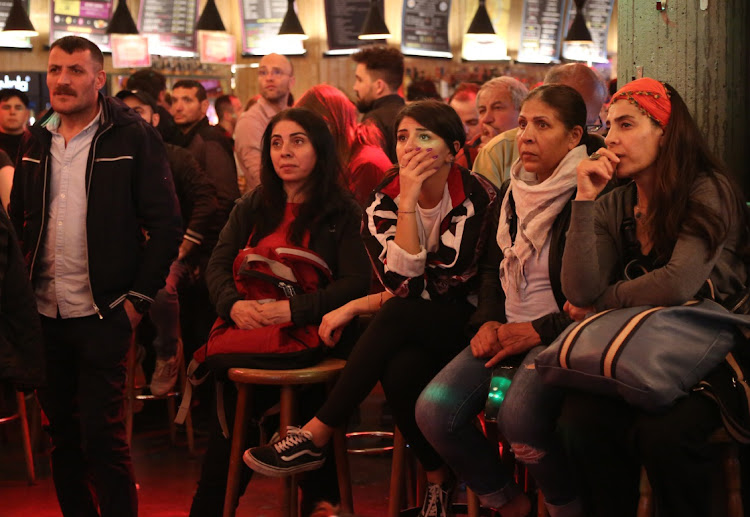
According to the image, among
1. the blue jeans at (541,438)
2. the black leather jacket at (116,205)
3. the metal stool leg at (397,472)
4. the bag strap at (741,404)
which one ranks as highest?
the black leather jacket at (116,205)

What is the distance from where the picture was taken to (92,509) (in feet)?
11.7

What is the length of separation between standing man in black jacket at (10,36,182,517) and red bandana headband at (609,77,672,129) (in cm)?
170

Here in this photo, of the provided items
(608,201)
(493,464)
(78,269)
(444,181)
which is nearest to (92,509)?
(78,269)

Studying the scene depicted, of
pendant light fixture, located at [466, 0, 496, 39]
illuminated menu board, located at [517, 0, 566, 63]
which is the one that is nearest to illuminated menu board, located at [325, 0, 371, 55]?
pendant light fixture, located at [466, 0, 496, 39]

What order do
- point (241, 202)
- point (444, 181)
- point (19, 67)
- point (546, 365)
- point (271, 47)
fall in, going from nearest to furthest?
point (546, 365) → point (444, 181) → point (241, 202) → point (19, 67) → point (271, 47)

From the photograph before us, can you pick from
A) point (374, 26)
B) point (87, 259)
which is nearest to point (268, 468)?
point (87, 259)

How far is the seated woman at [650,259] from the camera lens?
258 centimetres

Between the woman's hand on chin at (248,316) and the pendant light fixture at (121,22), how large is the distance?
24.7 feet

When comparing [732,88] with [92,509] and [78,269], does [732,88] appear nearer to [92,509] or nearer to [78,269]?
[78,269]

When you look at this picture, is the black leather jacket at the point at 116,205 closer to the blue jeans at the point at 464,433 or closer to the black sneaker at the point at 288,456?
the black sneaker at the point at 288,456

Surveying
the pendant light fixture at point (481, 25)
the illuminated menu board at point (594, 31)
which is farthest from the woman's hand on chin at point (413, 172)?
the illuminated menu board at point (594, 31)

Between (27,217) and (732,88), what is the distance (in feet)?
8.42

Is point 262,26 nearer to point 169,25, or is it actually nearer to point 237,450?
point 169,25

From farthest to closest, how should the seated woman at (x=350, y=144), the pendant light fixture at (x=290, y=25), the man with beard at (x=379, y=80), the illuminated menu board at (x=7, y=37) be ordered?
the pendant light fixture at (x=290, y=25), the illuminated menu board at (x=7, y=37), the man with beard at (x=379, y=80), the seated woman at (x=350, y=144)
